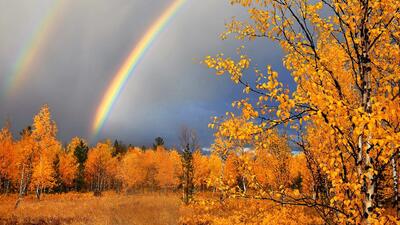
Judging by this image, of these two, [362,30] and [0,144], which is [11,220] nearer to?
[362,30]

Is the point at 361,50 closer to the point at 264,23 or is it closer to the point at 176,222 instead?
the point at 264,23

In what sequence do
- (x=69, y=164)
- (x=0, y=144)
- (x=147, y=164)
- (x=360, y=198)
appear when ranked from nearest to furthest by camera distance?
(x=360, y=198) < (x=0, y=144) < (x=69, y=164) < (x=147, y=164)

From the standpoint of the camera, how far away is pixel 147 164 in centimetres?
8069

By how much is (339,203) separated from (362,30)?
2428mm

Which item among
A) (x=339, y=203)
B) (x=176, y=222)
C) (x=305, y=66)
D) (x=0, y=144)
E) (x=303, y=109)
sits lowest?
(x=176, y=222)

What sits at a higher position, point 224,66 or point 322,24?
point 322,24

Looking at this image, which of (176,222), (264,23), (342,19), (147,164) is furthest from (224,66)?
(147,164)

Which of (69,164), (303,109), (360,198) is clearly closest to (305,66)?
(303,109)

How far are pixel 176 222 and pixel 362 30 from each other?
1941cm

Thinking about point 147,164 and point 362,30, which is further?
point 147,164

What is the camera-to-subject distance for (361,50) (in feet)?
13.9

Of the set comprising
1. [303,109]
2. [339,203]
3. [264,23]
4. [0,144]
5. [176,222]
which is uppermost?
[0,144]

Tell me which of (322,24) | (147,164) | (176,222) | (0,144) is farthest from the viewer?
(147,164)

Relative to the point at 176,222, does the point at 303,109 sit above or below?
above
